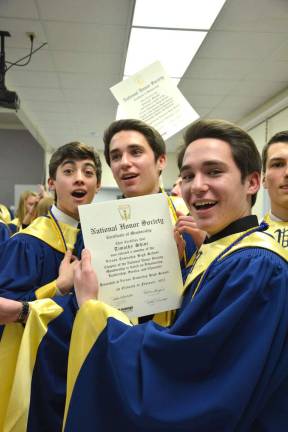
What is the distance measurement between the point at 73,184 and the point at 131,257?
680mm

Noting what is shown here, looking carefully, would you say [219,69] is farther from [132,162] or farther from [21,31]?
[132,162]

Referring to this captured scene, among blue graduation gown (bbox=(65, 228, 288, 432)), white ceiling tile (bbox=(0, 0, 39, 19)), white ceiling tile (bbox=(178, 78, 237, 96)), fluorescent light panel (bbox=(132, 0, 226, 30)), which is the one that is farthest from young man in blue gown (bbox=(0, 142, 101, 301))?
white ceiling tile (bbox=(178, 78, 237, 96))

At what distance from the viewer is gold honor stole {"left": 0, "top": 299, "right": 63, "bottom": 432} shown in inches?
50.4

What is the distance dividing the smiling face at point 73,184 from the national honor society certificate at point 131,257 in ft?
1.88

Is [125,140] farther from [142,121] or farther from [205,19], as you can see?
[205,19]

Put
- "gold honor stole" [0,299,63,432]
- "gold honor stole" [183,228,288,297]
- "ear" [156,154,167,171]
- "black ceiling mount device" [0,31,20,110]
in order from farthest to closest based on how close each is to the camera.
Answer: "black ceiling mount device" [0,31,20,110] → "ear" [156,154,167,171] → "gold honor stole" [0,299,63,432] → "gold honor stole" [183,228,288,297]

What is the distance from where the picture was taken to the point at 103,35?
368 cm

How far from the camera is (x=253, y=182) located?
1114mm

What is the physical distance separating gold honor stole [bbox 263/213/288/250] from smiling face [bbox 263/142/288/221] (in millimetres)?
49

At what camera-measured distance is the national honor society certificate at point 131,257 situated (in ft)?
3.74

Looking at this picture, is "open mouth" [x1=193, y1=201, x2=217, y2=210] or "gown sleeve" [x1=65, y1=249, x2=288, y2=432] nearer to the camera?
"gown sleeve" [x1=65, y1=249, x2=288, y2=432]

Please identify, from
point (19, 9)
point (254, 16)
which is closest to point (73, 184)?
point (19, 9)

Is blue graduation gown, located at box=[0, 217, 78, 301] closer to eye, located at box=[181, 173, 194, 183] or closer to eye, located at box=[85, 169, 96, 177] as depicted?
eye, located at box=[85, 169, 96, 177]

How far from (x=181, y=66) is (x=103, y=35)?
110 centimetres
